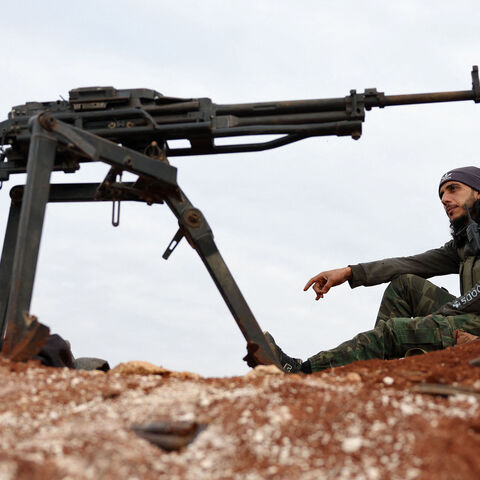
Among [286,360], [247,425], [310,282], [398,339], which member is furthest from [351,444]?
[310,282]

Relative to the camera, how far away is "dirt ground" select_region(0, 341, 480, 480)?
10.5 ft

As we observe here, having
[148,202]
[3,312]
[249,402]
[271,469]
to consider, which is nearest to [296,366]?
[148,202]

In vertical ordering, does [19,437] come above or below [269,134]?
below

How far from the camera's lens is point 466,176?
27.1 feet

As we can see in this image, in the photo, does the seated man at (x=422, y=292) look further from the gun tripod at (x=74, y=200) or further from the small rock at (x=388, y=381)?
the small rock at (x=388, y=381)

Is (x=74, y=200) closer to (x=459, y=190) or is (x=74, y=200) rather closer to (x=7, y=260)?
(x=7, y=260)

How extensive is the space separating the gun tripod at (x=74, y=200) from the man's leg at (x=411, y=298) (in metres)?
2.31

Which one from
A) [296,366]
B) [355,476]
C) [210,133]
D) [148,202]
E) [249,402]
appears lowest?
[355,476]

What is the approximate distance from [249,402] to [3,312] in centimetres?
326

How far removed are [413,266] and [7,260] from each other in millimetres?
4546

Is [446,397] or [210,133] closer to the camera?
[446,397]

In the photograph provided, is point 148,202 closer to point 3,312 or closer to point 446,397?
point 3,312

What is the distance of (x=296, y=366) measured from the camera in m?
7.04

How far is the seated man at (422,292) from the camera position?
6.99m
